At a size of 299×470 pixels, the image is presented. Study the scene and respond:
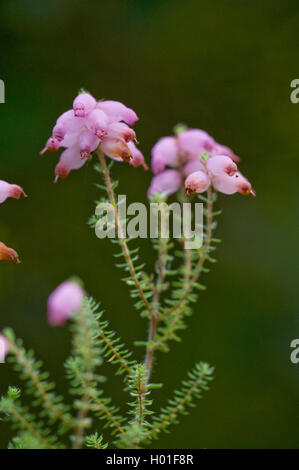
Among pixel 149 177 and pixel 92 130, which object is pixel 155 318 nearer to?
pixel 92 130

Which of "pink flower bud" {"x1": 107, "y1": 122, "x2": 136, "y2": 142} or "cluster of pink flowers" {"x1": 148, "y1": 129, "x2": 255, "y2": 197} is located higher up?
"cluster of pink flowers" {"x1": 148, "y1": 129, "x2": 255, "y2": 197}

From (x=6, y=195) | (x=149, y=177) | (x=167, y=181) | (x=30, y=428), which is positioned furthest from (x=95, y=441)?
(x=149, y=177)

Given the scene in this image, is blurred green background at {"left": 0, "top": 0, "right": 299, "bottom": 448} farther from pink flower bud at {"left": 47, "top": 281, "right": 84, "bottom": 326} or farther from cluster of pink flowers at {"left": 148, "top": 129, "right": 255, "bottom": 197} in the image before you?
pink flower bud at {"left": 47, "top": 281, "right": 84, "bottom": 326}

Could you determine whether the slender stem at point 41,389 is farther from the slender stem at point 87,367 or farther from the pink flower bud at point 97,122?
the pink flower bud at point 97,122

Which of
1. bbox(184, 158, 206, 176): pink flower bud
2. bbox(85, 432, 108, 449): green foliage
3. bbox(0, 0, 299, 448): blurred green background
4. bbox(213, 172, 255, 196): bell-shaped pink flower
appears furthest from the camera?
bbox(0, 0, 299, 448): blurred green background

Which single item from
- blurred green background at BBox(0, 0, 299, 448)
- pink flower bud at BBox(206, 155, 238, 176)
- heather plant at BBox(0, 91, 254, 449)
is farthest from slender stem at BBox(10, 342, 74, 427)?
blurred green background at BBox(0, 0, 299, 448)

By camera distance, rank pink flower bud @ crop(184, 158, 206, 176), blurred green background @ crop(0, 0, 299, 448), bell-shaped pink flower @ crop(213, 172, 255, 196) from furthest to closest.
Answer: blurred green background @ crop(0, 0, 299, 448) < pink flower bud @ crop(184, 158, 206, 176) < bell-shaped pink flower @ crop(213, 172, 255, 196)

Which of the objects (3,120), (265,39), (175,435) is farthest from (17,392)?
(265,39)
